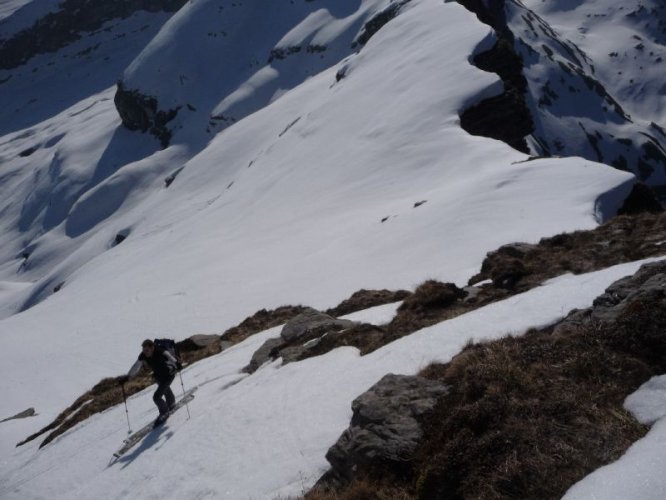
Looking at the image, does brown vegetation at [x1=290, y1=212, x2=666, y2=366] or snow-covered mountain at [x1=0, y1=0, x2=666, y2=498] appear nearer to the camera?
snow-covered mountain at [x1=0, y1=0, x2=666, y2=498]

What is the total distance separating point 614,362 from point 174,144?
103 m

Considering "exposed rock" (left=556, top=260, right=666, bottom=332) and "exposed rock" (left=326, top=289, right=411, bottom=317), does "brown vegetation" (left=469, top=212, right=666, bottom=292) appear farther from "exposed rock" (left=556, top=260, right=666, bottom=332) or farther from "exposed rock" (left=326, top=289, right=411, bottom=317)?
"exposed rock" (left=556, top=260, right=666, bottom=332)

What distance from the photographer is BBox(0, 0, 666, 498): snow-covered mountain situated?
11.3m

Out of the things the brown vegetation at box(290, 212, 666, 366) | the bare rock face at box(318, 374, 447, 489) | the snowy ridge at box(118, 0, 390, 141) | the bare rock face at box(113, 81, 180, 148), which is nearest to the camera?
the bare rock face at box(318, 374, 447, 489)

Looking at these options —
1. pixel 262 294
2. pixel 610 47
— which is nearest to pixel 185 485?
pixel 262 294

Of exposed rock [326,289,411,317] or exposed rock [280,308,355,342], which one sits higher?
exposed rock [280,308,355,342]

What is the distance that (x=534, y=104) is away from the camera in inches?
3730

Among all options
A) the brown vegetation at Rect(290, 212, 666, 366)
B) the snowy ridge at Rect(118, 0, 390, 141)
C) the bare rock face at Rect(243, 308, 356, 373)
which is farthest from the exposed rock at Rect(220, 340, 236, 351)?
the snowy ridge at Rect(118, 0, 390, 141)

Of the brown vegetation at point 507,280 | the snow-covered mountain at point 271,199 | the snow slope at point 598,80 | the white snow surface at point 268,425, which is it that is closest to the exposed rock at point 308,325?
the brown vegetation at point 507,280

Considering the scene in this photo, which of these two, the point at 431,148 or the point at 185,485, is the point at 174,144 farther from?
the point at 185,485

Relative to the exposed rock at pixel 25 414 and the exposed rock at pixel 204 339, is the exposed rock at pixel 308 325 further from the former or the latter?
the exposed rock at pixel 25 414

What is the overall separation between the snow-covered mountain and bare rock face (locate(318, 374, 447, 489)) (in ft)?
1.99

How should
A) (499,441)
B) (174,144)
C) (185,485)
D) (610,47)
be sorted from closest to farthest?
(499,441) → (185,485) → (174,144) → (610,47)

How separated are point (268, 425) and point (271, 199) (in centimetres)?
3315
